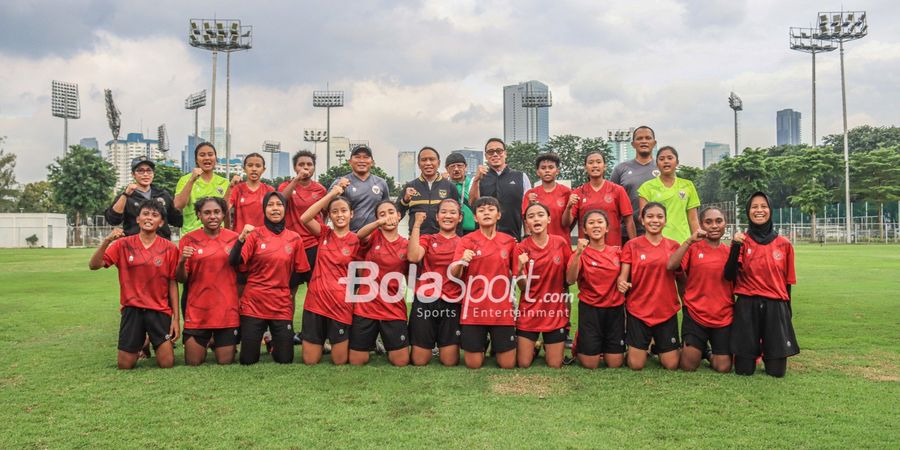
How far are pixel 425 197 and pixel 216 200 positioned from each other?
7.12ft

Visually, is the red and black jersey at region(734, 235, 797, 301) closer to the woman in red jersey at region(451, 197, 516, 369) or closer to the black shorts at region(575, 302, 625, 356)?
the black shorts at region(575, 302, 625, 356)

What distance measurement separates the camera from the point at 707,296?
5633 mm

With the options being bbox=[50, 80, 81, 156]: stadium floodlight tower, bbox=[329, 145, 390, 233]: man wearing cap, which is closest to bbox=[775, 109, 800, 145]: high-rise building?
bbox=[50, 80, 81, 156]: stadium floodlight tower

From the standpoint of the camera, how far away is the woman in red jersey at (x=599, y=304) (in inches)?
224

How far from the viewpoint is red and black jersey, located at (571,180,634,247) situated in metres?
6.54

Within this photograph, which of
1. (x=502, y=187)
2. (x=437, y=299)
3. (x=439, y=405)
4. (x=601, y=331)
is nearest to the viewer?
(x=439, y=405)

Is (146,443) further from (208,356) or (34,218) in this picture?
(34,218)

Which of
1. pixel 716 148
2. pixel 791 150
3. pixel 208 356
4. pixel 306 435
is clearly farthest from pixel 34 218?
pixel 716 148

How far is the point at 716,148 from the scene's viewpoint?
150750 mm

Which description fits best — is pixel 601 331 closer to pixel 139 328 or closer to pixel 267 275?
pixel 267 275

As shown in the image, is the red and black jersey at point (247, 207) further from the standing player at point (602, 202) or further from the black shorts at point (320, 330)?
the standing player at point (602, 202)

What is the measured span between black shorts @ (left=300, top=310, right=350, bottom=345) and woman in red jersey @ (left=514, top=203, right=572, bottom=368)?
1685 mm

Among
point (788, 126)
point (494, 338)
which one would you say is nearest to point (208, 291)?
point (494, 338)

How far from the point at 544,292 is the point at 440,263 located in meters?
1.04
